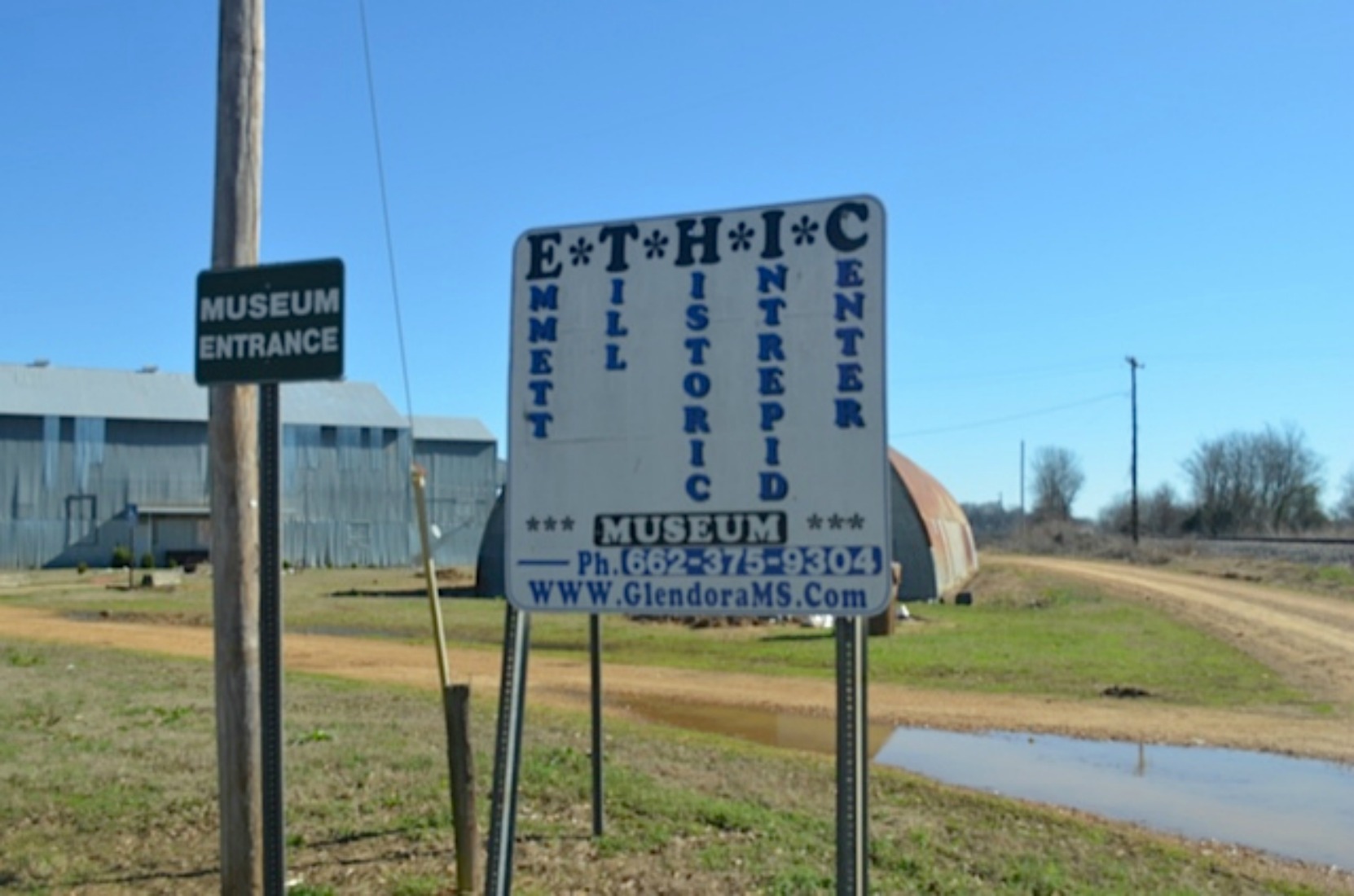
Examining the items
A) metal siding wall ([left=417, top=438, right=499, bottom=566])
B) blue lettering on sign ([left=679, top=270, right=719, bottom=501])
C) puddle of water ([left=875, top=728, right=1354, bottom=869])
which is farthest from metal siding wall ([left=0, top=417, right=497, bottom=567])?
blue lettering on sign ([left=679, top=270, right=719, bottom=501])

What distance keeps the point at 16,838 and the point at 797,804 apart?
446 cm

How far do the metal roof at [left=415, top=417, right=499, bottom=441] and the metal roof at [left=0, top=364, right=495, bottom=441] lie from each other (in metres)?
3.00

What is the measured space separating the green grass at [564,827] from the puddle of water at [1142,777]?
805 millimetres

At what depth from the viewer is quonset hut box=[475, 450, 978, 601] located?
34.7 m

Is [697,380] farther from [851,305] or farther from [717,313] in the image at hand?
[851,305]

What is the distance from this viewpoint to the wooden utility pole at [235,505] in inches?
229

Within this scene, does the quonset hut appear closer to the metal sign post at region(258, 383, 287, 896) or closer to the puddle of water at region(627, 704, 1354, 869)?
the puddle of water at region(627, 704, 1354, 869)

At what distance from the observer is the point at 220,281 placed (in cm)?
511

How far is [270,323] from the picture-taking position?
5.00 metres

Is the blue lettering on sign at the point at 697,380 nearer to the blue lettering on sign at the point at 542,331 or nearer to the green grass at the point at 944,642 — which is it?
the blue lettering on sign at the point at 542,331

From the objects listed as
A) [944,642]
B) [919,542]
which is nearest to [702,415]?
[944,642]

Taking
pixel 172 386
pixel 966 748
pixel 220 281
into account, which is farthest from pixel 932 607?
pixel 172 386

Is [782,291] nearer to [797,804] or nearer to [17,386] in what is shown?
[797,804]

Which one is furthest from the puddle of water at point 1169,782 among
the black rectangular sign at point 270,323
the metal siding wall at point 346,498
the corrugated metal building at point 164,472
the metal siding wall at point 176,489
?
the metal siding wall at point 346,498
